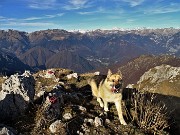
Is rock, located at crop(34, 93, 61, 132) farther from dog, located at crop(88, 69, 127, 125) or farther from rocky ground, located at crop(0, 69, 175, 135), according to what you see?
dog, located at crop(88, 69, 127, 125)

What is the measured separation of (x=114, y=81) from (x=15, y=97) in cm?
580

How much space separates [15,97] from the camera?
50.9ft

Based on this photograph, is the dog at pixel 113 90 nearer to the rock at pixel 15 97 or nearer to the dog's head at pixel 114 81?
the dog's head at pixel 114 81

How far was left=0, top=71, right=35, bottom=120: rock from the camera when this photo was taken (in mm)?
15062

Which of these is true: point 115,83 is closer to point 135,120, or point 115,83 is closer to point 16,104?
point 135,120

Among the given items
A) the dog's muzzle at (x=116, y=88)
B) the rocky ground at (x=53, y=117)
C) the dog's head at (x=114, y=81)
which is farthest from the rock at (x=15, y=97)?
the dog's muzzle at (x=116, y=88)

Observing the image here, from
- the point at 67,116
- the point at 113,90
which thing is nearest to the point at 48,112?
the point at 67,116

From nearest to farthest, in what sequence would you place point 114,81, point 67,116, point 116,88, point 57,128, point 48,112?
point 57,128, point 48,112, point 67,116, point 114,81, point 116,88

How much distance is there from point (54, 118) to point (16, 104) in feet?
7.57

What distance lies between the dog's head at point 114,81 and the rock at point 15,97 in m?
4.80

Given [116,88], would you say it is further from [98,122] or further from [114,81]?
[98,122]

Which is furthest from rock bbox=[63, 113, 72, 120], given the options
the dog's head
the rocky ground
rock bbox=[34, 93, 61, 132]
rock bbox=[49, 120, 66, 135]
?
the dog's head

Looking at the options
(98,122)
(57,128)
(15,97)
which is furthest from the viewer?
(98,122)

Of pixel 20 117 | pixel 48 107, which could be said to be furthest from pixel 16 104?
pixel 48 107
